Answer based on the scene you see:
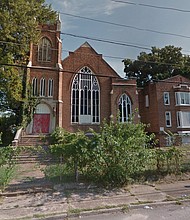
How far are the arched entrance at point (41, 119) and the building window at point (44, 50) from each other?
233 inches

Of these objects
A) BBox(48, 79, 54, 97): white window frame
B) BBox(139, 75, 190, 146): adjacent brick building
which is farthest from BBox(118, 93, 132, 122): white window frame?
BBox(48, 79, 54, 97): white window frame

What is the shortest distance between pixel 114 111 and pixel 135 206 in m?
17.5

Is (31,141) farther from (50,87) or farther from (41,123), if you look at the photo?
(50,87)

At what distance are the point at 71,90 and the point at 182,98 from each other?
16.4 metres

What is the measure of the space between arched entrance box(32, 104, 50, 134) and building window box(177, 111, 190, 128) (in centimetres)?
1812

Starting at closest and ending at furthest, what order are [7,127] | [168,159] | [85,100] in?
[168,159] < [7,127] < [85,100]

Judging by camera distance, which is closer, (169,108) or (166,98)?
(169,108)

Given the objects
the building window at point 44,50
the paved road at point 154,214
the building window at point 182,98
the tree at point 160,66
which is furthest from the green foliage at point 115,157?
the tree at point 160,66

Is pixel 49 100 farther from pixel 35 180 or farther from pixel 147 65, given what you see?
pixel 147 65

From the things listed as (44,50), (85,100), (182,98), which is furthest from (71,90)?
(182,98)

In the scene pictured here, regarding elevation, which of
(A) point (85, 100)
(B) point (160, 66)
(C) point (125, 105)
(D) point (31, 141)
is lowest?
(D) point (31, 141)

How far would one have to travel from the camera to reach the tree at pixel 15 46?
16.6 m

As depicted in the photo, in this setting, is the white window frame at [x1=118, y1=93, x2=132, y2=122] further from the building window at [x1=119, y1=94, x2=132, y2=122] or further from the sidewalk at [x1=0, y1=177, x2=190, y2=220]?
the sidewalk at [x1=0, y1=177, x2=190, y2=220]

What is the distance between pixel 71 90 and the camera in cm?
2159
